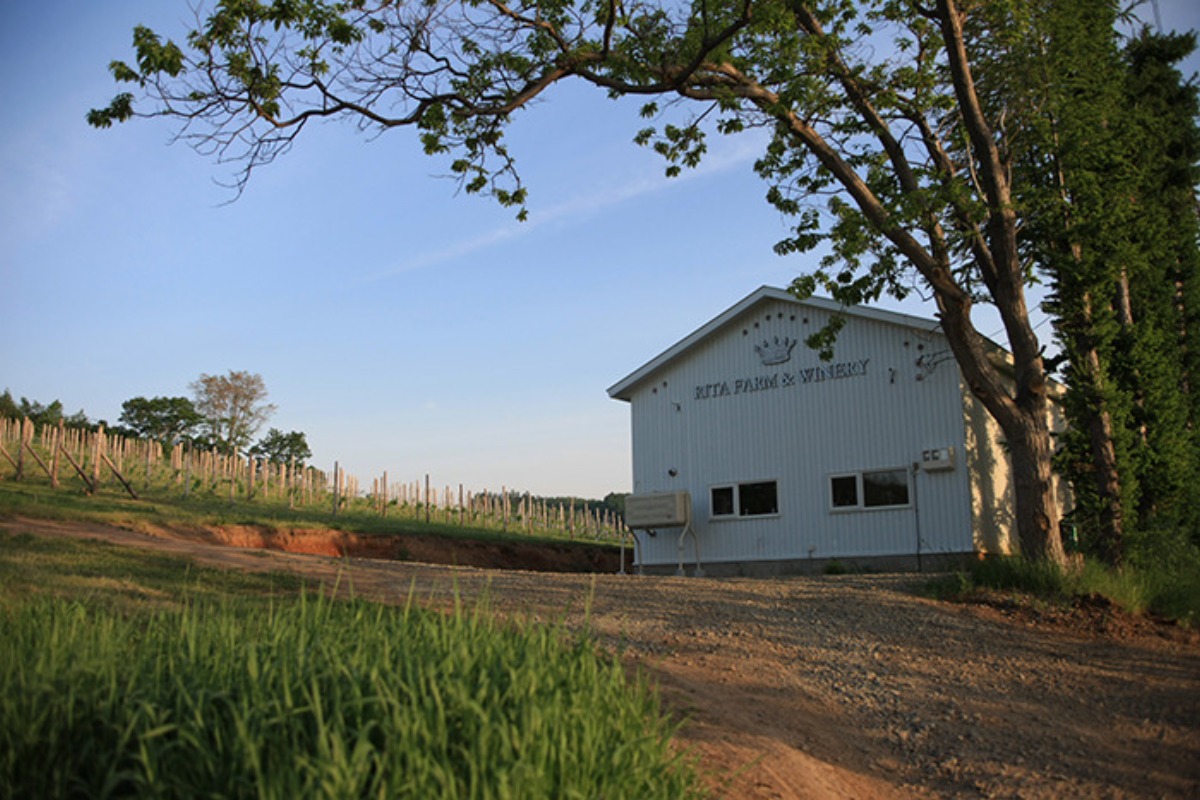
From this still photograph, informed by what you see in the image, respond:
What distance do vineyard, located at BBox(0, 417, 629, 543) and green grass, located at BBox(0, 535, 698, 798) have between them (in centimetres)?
2275

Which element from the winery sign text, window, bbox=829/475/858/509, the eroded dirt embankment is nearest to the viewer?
window, bbox=829/475/858/509

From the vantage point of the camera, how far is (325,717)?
12.2 ft

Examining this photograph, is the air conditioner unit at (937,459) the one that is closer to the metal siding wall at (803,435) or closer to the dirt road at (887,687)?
the metal siding wall at (803,435)

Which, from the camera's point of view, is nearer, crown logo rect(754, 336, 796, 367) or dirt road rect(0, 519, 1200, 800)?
dirt road rect(0, 519, 1200, 800)

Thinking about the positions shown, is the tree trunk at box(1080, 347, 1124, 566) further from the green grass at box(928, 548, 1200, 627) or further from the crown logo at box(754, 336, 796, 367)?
the crown logo at box(754, 336, 796, 367)

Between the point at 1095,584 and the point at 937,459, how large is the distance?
7.28 metres

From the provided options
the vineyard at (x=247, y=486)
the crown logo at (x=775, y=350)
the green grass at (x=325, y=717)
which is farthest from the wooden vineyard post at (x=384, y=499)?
the green grass at (x=325, y=717)

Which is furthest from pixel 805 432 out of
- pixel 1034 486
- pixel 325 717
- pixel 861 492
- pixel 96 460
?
pixel 96 460

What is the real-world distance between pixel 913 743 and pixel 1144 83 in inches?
628

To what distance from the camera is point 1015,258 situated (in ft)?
40.0

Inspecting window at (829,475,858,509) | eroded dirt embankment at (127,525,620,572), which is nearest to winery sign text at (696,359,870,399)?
window at (829,475,858,509)

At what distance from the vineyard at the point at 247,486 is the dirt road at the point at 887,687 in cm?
1857

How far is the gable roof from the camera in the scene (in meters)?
18.5

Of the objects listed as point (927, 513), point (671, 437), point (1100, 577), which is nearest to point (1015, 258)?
point (1100, 577)
